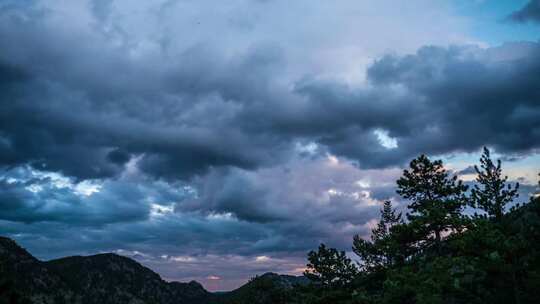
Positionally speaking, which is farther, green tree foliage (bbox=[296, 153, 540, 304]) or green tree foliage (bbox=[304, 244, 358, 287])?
green tree foliage (bbox=[304, 244, 358, 287])

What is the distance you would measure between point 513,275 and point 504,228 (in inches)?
150

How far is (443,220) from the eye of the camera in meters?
49.6

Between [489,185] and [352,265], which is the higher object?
[489,185]

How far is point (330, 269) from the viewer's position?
70.5 metres

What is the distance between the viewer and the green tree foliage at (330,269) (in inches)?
2783

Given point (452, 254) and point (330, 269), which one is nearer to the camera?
point (452, 254)

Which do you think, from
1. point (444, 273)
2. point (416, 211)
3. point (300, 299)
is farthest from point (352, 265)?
point (444, 273)

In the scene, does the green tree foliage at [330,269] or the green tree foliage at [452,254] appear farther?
the green tree foliage at [330,269]

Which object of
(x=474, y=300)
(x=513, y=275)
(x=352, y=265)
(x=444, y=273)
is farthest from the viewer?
(x=352, y=265)

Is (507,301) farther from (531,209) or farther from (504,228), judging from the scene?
(531,209)

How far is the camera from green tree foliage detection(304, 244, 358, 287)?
7069 centimetres

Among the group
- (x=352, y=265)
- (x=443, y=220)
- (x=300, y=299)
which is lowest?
(x=300, y=299)

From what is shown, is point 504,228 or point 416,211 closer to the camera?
point 504,228

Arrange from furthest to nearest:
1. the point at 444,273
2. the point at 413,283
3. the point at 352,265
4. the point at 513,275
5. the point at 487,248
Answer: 1. the point at 352,265
2. the point at 413,283
3. the point at 444,273
4. the point at 487,248
5. the point at 513,275
